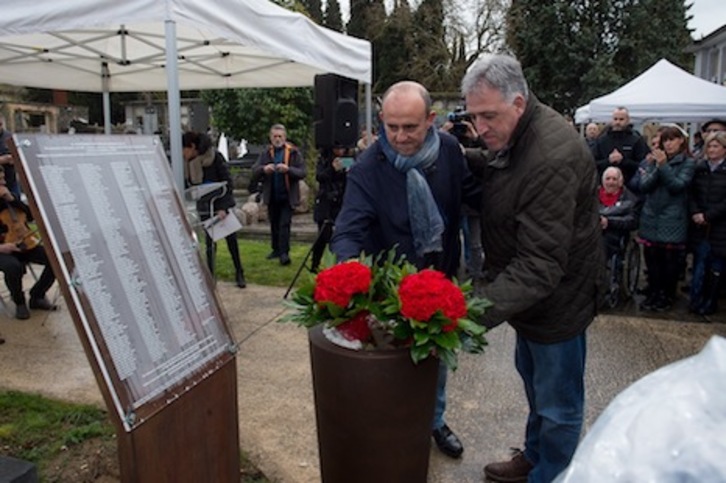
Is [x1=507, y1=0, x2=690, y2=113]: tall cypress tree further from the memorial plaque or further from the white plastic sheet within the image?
the white plastic sheet

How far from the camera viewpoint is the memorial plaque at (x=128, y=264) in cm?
163

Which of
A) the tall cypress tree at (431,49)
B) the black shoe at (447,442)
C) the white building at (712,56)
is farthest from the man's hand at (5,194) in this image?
the tall cypress tree at (431,49)

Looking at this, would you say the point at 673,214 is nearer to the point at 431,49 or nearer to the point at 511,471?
Result: the point at 511,471

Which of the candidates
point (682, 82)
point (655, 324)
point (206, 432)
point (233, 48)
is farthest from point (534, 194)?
point (682, 82)

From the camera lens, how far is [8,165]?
21.2ft

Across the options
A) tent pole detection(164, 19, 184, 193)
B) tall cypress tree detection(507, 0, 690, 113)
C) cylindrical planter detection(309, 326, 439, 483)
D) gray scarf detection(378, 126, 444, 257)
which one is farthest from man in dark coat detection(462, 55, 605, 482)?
tall cypress tree detection(507, 0, 690, 113)

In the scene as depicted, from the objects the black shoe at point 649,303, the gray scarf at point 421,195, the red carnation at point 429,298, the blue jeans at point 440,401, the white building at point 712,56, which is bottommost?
the black shoe at point 649,303

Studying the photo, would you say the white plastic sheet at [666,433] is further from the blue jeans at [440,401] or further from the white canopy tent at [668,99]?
the white canopy tent at [668,99]

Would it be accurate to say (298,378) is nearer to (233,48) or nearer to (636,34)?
(233,48)

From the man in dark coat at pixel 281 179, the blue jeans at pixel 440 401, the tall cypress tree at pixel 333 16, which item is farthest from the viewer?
the tall cypress tree at pixel 333 16

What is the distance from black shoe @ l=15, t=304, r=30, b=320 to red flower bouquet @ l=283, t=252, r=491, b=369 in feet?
13.6

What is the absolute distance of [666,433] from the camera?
0.74 m

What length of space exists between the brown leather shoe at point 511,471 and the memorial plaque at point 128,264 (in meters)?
1.45

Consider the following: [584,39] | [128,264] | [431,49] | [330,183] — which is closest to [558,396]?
[128,264]
